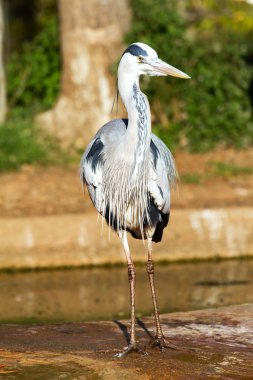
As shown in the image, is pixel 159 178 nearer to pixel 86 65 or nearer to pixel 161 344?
pixel 161 344

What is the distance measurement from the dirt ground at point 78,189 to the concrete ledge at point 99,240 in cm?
61

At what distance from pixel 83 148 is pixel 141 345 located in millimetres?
7796

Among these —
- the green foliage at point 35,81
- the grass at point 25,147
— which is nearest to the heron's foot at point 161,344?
the grass at point 25,147

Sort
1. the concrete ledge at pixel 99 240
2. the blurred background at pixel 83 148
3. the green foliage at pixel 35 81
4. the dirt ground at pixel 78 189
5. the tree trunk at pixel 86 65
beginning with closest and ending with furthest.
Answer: the blurred background at pixel 83 148 → the concrete ledge at pixel 99 240 → the dirt ground at pixel 78 189 → the green foliage at pixel 35 81 → the tree trunk at pixel 86 65

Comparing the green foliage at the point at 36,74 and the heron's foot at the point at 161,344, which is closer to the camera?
the heron's foot at the point at 161,344

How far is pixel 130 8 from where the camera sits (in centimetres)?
1475

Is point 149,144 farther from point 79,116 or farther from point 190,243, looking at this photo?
point 79,116

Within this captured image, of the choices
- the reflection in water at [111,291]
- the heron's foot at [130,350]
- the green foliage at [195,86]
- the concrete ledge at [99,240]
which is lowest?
the heron's foot at [130,350]

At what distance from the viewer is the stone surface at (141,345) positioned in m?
5.73

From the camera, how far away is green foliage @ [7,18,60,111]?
15204 mm

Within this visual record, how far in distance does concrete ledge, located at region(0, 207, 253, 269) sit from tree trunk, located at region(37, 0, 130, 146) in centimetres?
362

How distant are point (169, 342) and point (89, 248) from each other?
4.08 metres

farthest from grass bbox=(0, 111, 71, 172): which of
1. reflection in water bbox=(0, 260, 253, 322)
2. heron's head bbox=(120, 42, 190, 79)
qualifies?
heron's head bbox=(120, 42, 190, 79)

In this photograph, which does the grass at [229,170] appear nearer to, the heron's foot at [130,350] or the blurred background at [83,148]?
the blurred background at [83,148]
